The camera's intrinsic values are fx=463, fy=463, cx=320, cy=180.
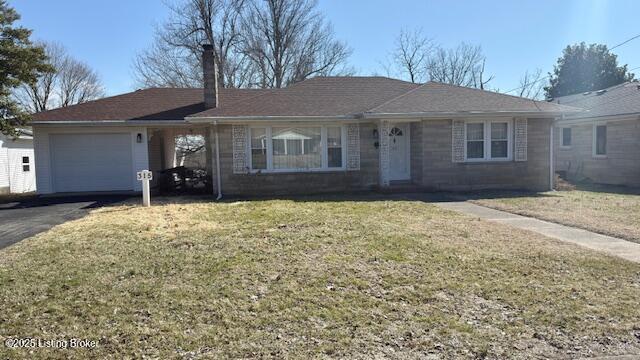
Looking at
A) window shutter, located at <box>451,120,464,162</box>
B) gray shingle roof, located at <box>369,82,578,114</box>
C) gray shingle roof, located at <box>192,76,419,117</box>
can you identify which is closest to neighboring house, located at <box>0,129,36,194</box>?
gray shingle roof, located at <box>192,76,419,117</box>

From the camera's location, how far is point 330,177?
1595 cm

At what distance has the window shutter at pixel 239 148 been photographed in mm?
15422

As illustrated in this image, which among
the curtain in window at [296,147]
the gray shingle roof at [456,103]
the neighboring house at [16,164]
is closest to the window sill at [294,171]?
the curtain in window at [296,147]

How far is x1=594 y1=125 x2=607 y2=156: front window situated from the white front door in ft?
29.8

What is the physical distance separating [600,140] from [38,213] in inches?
814

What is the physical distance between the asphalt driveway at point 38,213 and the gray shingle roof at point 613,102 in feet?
54.6

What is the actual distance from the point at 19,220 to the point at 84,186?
254 inches

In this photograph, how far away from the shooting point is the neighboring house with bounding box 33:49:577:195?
15.4m

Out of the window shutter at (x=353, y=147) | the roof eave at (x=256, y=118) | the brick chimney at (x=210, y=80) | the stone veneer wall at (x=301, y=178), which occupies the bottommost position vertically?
the stone veneer wall at (x=301, y=178)

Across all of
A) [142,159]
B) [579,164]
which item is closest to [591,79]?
[579,164]

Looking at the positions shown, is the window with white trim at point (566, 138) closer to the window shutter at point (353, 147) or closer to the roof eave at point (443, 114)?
the roof eave at point (443, 114)

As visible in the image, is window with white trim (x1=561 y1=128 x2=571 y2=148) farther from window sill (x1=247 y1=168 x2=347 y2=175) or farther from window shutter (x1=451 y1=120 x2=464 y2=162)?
window sill (x1=247 y1=168 x2=347 y2=175)

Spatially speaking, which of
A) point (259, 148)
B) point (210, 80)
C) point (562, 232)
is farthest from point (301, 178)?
point (562, 232)

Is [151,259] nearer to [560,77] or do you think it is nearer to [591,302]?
[591,302]
